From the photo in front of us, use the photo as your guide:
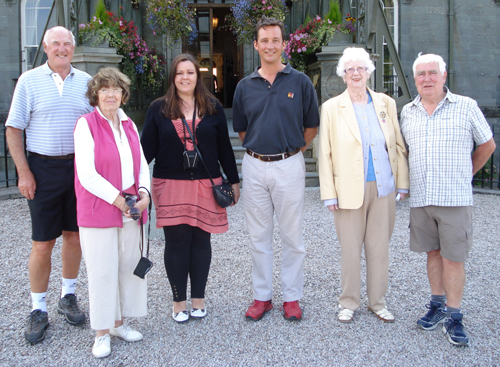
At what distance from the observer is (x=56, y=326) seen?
3.20 m

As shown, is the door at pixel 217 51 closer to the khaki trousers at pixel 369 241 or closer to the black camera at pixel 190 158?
the black camera at pixel 190 158

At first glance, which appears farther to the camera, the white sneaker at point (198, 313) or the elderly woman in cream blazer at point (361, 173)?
the white sneaker at point (198, 313)

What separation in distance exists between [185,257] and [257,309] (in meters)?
0.64

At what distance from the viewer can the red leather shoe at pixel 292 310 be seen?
325 centimetres

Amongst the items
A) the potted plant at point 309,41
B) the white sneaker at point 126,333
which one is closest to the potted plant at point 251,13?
the potted plant at point 309,41

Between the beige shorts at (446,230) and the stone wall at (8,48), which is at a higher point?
the stone wall at (8,48)

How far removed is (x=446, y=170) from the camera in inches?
117

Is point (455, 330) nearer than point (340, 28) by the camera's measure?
Yes

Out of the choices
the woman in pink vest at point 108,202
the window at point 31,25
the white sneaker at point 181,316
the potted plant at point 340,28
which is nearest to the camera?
the woman in pink vest at point 108,202

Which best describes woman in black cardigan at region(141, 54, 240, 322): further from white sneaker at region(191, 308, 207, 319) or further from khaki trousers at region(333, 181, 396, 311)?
khaki trousers at region(333, 181, 396, 311)

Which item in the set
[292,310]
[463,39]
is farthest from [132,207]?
[463,39]

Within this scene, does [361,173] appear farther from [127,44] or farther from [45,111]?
[127,44]

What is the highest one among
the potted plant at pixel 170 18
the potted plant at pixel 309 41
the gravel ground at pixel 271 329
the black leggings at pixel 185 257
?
the potted plant at pixel 170 18

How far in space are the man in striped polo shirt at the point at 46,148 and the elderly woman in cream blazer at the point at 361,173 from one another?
5.73 ft
